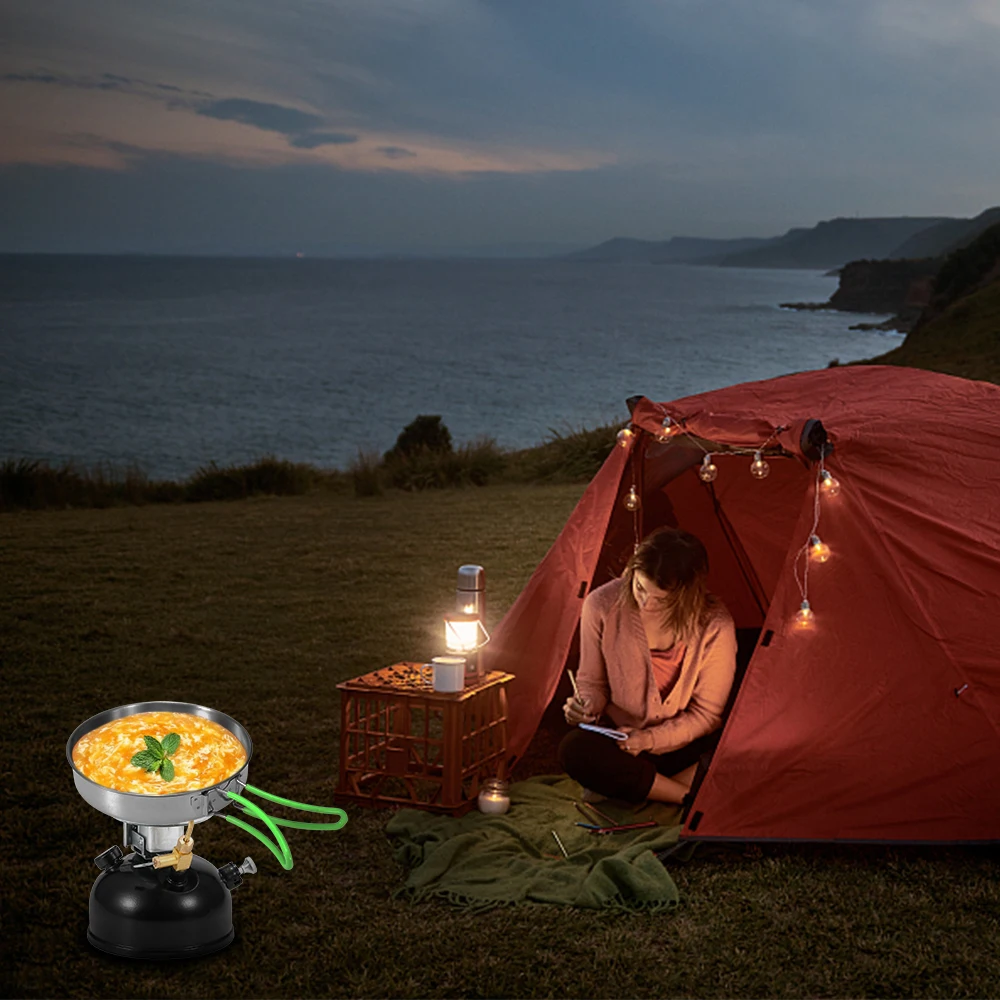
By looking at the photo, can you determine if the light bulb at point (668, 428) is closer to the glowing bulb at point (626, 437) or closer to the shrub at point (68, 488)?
the glowing bulb at point (626, 437)

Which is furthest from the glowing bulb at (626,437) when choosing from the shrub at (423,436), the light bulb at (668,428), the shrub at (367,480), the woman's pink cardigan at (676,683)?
the shrub at (423,436)

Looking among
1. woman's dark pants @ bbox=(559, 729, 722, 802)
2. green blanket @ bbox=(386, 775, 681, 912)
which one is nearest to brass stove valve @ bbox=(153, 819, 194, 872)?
green blanket @ bbox=(386, 775, 681, 912)

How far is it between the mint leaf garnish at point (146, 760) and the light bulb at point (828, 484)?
244 cm

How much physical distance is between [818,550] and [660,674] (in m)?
0.83

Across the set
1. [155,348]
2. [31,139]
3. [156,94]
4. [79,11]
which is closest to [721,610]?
[79,11]

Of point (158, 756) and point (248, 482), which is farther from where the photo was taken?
point (248, 482)

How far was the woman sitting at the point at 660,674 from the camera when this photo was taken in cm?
438

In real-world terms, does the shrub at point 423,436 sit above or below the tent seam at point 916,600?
below

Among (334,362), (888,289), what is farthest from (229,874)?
(888,289)

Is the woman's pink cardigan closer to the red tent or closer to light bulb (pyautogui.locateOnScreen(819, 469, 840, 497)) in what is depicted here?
the red tent

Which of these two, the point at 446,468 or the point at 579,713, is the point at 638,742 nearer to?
the point at 579,713

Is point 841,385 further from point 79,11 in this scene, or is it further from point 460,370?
point 460,370

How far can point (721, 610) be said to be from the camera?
4.50m

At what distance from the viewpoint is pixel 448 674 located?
14.4 feet
